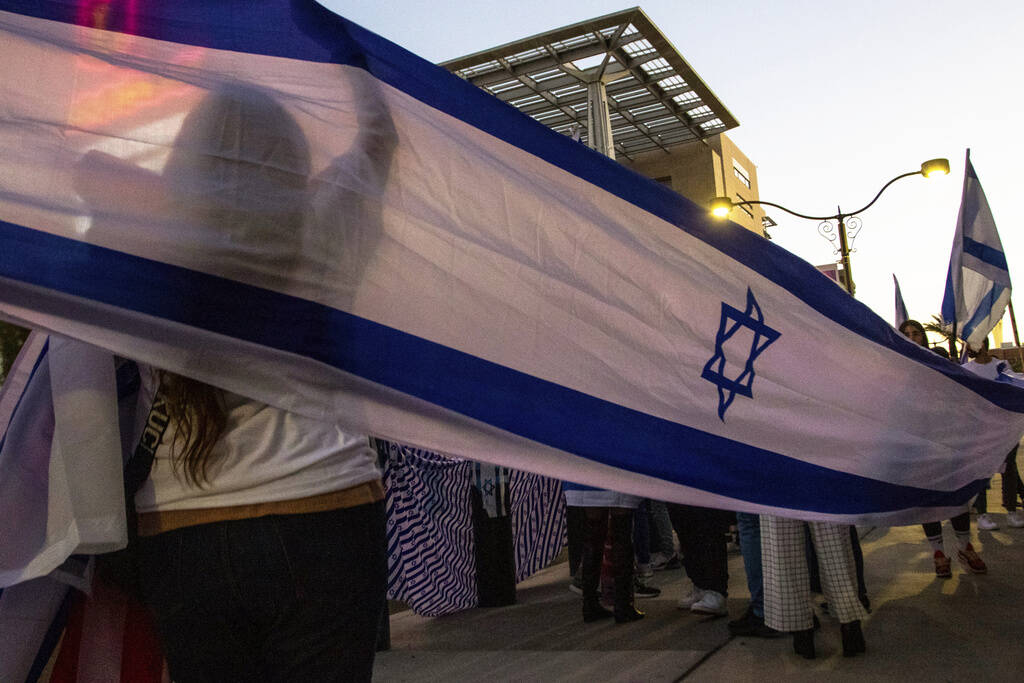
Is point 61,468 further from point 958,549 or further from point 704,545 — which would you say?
point 958,549

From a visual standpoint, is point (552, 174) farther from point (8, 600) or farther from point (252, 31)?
point (8, 600)

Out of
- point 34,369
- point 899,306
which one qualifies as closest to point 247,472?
point 34,369

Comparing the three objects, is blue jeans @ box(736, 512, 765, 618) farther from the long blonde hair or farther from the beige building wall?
the beige building wall

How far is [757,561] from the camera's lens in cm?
493

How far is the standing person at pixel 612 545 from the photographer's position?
5.33 metres

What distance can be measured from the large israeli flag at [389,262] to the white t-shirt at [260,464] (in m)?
0.04

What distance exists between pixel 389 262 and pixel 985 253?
6184mm

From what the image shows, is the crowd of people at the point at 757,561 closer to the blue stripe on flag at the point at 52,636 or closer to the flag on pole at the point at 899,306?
the blue stripe on flag at the point at 52,636

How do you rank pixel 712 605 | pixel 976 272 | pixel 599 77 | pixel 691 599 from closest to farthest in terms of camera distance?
1. pixel 712 605
2. pixel 691 599
3. pixel 976 272
4. pixel 599 77

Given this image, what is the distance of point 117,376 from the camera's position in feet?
5.49

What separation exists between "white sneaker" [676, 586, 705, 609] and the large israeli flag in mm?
2977

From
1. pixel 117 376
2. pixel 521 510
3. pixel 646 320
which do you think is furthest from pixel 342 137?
pixel 521 510

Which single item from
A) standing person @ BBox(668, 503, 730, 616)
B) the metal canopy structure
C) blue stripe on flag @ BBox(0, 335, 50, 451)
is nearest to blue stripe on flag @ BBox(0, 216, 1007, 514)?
blue stripe on flag @ BBox(0, 335, 50, 451)

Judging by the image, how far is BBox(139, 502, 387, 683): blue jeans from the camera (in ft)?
4.72
